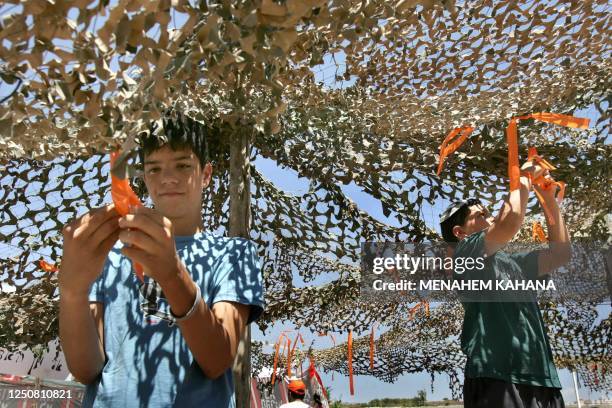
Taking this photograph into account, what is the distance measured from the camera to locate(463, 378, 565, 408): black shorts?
1579 mm

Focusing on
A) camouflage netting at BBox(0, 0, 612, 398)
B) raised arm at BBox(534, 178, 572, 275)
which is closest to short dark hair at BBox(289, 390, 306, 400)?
camouflage netting at BBox(0, 0, 612, 398)

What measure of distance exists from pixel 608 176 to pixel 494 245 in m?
0.98

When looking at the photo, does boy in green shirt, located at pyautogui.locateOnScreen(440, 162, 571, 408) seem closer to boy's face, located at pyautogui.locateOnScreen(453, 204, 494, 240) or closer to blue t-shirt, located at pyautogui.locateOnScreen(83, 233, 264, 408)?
boy's face, located at pyautogui.locateOnScreen(453, 204, 494, 240)

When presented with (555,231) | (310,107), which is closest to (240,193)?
(310,107)

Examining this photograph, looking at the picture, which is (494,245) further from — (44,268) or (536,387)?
(44,268)

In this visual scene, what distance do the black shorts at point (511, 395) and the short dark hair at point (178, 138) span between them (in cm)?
109

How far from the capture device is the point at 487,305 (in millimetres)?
1735

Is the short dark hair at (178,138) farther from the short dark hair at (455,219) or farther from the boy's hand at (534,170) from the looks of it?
the short dark hair at (455,219)

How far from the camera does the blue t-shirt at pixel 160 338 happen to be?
1.04m

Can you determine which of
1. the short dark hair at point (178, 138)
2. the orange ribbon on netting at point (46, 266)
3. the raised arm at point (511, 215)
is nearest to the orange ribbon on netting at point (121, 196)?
the short dark hair at point (178, 138)

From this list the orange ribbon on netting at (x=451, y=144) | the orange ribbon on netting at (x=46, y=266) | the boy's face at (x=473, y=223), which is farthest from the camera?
the orange ribbon on netting at (x=46, y=266)

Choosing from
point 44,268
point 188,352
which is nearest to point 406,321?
point 44,268

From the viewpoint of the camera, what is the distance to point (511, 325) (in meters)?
1.67

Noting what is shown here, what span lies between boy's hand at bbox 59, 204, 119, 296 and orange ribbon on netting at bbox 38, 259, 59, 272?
1787 millimetres
